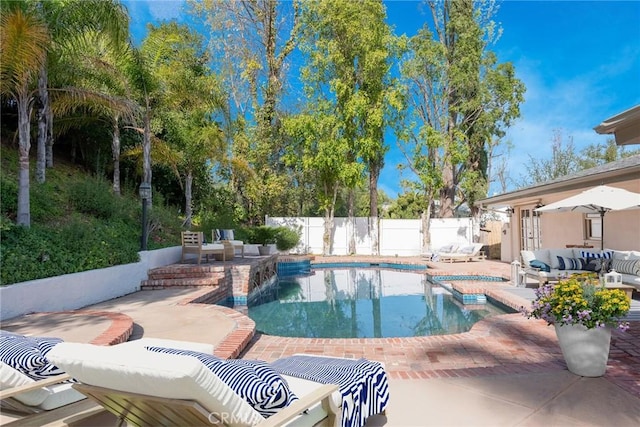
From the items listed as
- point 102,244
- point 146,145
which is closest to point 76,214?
Answer: point 102,244

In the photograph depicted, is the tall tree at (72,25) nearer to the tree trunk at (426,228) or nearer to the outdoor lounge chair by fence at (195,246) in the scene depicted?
the outdoor lounge chair by fence at (195,246)

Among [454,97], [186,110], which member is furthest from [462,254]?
[186,110]

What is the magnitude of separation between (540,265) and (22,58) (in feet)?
36.7

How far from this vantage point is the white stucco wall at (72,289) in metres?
5.87

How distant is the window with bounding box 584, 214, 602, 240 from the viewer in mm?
11227

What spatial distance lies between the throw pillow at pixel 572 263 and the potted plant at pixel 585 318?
560 centimetres

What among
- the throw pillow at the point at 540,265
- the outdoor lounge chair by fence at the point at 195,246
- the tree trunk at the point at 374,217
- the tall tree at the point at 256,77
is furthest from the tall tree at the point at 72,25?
the tree trunk at the point at 374,217

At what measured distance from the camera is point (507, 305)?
759 cm

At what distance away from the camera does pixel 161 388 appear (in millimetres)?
1776

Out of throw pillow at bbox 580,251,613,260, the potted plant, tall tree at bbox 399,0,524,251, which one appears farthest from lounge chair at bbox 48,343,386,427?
tall tree at bbox 399,0,524,251

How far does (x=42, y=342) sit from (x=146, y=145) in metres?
10.1

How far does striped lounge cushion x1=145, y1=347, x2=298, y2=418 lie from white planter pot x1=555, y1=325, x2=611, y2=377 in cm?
310

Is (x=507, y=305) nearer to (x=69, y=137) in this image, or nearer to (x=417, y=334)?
(x=417, y=334)

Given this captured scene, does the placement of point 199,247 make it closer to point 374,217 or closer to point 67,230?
point 67,230
